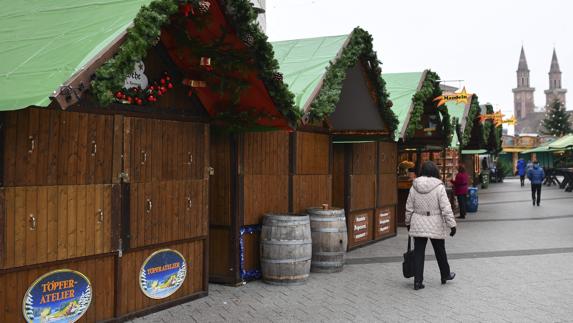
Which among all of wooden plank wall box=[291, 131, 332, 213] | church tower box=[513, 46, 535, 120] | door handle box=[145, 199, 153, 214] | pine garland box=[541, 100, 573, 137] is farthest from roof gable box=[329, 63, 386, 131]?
church tower box=[513, 46, 535, 120]

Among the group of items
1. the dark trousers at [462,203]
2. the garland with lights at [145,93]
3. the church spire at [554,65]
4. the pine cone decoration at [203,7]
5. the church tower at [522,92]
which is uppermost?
the church spire at [554,65]

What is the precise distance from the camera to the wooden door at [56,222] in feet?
16.4

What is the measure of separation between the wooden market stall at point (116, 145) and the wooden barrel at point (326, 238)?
6.41ft

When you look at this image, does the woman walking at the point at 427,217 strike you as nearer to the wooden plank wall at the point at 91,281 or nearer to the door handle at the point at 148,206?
the door handle at the point at 148,206

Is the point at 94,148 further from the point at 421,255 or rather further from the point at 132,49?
the point at 421,255

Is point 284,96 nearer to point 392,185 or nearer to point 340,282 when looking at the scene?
point 340,282

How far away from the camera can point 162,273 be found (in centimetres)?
667

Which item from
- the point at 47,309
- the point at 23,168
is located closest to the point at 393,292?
the point at 47,309

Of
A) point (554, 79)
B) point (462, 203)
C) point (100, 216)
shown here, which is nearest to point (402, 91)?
point (462, 203)

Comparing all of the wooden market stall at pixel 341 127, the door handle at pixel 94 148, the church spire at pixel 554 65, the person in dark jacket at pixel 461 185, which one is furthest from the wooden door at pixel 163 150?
the church spire at pixel 554 65

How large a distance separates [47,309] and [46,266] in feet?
1.37

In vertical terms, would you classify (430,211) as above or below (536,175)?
below

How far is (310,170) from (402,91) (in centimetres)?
543

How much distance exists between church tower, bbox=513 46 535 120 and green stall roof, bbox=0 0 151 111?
6240 inches
